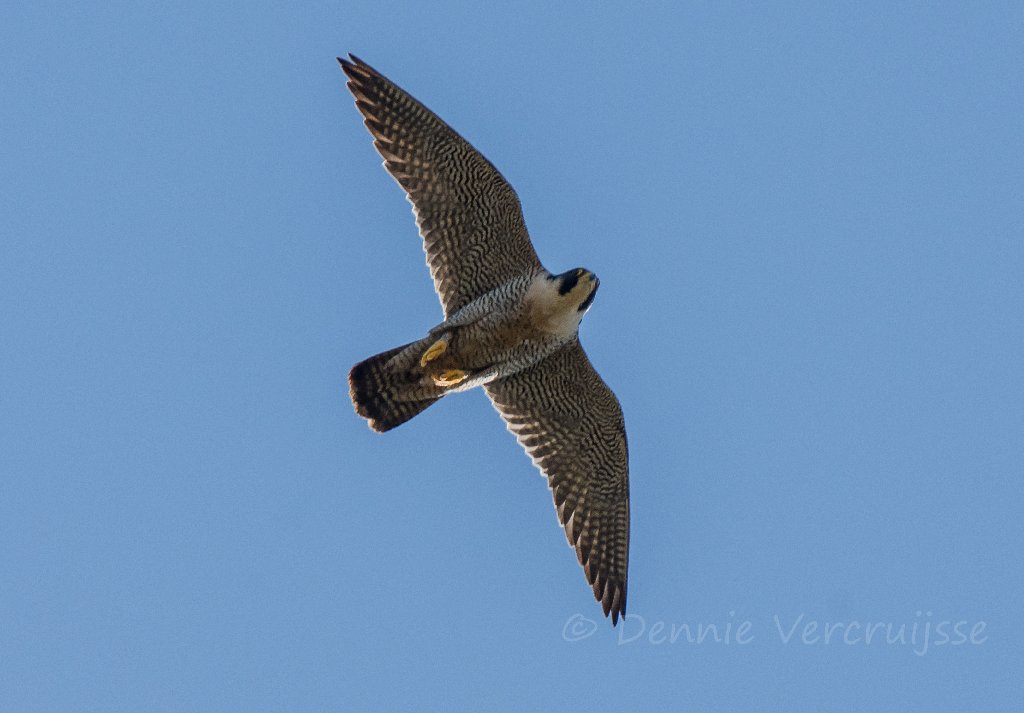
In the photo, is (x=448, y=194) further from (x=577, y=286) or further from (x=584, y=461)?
(x=584, y=461)

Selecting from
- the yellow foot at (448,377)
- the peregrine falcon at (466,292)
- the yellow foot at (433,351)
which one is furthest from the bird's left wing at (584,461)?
the yellow foot at (433,351)

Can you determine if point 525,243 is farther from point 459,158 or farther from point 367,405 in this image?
point 367,405

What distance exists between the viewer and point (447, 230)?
13312 millimetres

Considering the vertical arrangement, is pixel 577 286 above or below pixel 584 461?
above

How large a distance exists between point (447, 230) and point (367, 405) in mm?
1681

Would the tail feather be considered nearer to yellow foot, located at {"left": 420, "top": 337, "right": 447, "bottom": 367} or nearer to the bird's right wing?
yellow foot, located at {"left": 420, "top": 337, "right": 447, "bottom": 367}

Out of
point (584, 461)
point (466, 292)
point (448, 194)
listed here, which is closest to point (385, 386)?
point (466, 292)

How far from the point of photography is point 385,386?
13070 millimetres

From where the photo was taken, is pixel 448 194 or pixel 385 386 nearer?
pixel 385 386

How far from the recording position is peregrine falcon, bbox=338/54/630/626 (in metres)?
13.0

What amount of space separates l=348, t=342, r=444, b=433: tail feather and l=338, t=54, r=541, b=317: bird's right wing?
0.69m

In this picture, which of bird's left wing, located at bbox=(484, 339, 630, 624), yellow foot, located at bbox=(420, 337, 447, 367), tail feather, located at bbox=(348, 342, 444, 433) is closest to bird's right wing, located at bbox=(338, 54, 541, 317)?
yellow foot, located at bbox=(420, 337, 447, 367)

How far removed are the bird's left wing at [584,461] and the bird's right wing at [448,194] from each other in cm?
108

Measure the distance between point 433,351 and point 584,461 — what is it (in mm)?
1986
